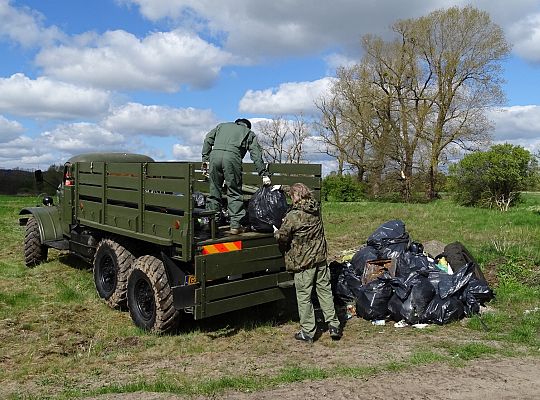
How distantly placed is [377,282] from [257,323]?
5.37 ft

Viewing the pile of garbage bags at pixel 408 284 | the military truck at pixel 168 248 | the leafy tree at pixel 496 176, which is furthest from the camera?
the leafy tree at pixel 496 176

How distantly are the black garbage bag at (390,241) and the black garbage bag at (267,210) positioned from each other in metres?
2.11

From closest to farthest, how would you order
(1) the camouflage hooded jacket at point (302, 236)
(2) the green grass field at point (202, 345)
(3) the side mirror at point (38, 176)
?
1. (2) the green grass field at point (202, 345)
2. (1) the camouflage hooded jacket at point (302, 236)
3. (3) the side mirror at point (38, 176)

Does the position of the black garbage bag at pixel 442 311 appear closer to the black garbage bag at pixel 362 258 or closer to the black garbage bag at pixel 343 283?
the black garbage bag at pixel 343 283

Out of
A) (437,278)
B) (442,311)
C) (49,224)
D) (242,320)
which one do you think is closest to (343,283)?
(437,278)

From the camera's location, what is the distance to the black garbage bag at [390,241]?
25.6 feet

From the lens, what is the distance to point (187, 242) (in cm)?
A: 560

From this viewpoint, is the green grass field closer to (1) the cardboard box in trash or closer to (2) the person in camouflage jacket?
(2) the person in camouflage jacket

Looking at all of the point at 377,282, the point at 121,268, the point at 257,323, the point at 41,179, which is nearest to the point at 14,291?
the point at 41,179

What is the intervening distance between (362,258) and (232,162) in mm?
2586

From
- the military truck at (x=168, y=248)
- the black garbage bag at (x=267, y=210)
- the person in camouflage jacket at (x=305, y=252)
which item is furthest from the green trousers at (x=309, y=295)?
the black garbage bag at (x=267, y=210)

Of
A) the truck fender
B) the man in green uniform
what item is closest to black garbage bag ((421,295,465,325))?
the man in green uniform

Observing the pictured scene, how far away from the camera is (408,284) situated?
677 centimetres

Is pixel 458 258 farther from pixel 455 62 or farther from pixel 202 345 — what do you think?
pixel 455 62
